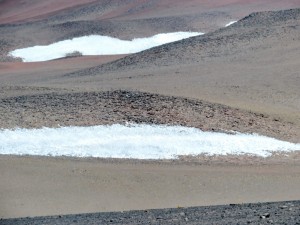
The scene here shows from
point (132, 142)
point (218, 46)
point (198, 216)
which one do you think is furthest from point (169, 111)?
point (218, 46)

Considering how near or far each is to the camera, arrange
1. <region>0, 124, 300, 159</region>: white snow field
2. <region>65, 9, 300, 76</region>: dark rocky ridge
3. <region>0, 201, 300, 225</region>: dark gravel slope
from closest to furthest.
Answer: <region>0, 201, 300, 225</region>: dark gravel slope, <region>0, 124, 300, 159</region>: white snow field, <region>65, 9, 300, 76</region>: dark rocky ridge

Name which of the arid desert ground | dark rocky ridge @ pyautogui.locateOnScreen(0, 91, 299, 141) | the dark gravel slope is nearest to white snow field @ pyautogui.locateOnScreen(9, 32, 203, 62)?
the arid desert ground

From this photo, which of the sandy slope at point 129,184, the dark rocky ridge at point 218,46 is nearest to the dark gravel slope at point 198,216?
the sandy slope at point 129,184

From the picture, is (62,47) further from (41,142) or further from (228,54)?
(41,142)

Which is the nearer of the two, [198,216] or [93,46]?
[198,216]

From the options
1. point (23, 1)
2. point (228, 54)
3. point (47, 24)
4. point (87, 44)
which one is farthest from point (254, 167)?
point (23, 1)

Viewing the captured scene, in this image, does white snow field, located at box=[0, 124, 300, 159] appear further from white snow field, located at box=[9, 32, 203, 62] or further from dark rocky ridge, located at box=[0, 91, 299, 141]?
white snow field, located at box=[9, 32, 203, 62]

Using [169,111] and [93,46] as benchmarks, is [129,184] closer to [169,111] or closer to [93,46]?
[169,111]
